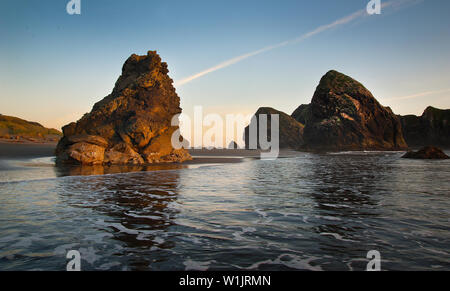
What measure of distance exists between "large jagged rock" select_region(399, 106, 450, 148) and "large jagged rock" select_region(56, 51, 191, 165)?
585 feet

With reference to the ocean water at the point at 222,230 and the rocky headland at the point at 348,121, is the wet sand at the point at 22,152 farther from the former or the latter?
the rocky headland at the point at 348,121

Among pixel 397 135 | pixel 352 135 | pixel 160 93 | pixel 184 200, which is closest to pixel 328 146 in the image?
pixel 352 135

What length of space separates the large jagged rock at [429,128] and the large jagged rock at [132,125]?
178m

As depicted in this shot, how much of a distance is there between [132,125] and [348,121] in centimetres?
10235

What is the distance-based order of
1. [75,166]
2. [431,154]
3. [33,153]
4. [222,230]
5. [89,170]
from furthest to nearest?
[33,153] < [431,154] < [75,166] < [89,170] < [222,230]

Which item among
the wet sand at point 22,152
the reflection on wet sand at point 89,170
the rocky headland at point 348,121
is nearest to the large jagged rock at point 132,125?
the reflection on wet sand at point 89,170

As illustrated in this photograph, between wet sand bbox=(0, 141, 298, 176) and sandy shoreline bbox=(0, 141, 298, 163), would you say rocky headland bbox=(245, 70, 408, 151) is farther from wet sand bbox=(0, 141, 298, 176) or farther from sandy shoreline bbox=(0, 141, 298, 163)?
wet sand bbox=(0, 141, 298, 176)

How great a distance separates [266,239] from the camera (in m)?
5.79

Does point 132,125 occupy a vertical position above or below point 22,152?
above

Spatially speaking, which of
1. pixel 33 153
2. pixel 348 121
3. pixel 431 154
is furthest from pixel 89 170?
pixel 348 121

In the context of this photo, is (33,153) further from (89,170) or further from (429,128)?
(429,128)

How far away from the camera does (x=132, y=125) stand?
30.9 m
